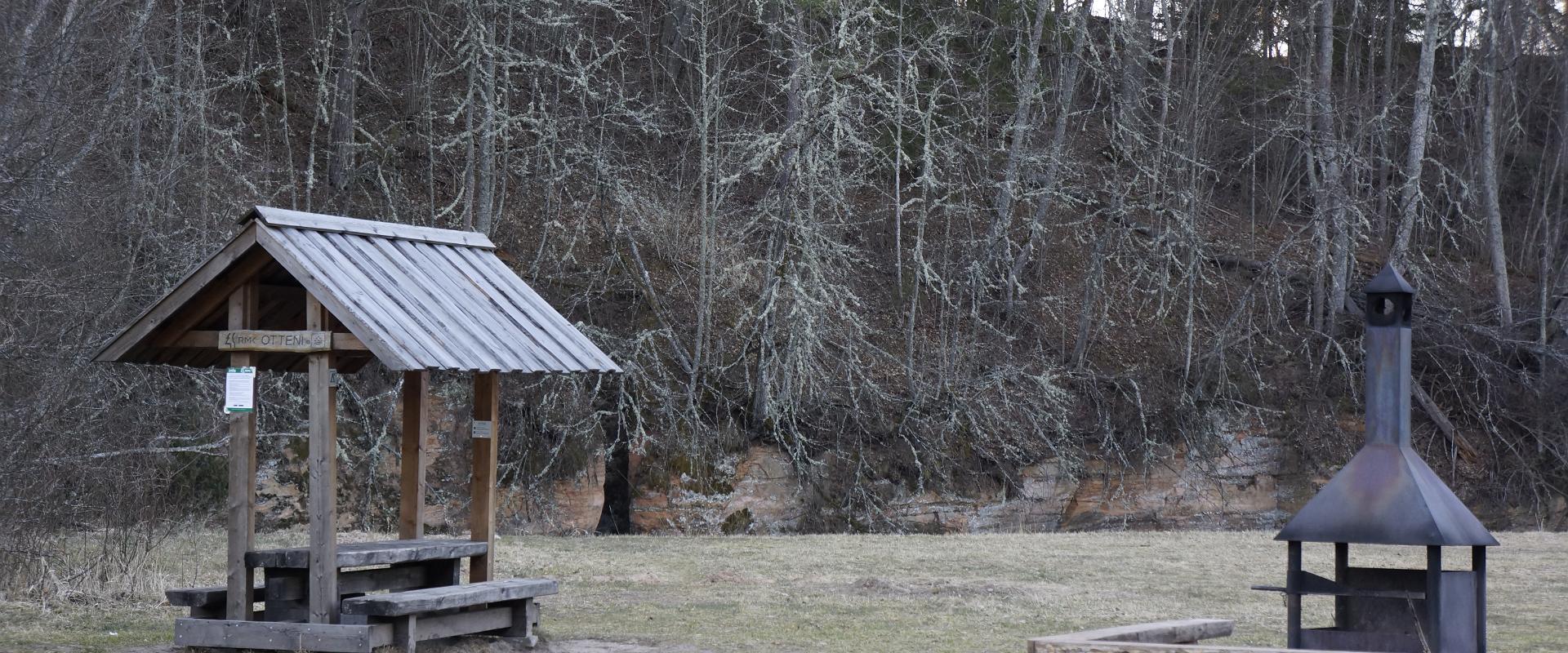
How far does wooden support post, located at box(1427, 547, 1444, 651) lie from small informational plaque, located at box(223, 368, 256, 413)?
6740 millimetres

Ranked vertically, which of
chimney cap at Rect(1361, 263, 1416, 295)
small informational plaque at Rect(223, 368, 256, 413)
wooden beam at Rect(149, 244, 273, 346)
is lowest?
small informational plaque at Rect(223, 368, 256, 413)

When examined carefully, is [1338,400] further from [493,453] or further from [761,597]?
[493,453]

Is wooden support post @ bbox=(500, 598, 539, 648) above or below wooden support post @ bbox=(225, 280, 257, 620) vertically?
below

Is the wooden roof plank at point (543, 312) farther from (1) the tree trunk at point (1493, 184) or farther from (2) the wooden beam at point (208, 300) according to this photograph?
(1) the tree trunk at point (1493, 184)

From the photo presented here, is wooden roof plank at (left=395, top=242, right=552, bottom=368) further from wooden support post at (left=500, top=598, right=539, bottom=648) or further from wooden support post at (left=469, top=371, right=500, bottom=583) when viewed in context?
wooden support post at (left=500, top=598, right=539, bottom=648)

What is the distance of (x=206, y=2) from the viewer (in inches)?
796

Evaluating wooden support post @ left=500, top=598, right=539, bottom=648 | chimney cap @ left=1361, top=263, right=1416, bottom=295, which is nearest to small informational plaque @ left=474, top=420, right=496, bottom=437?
wooden support post @ left=500, top=598, right=539, bottom=648

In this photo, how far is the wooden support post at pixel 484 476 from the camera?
950 centimetres

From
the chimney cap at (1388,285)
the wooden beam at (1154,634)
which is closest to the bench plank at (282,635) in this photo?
the wooden beam at (1154,634)

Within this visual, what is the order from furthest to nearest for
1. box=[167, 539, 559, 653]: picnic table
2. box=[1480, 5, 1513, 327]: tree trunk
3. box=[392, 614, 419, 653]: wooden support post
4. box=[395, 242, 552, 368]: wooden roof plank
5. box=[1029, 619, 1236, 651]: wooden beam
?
1. box=[1480, 5, 1513, 327]: tree trunk
2. box=[395, 242, 552, 368]: wooden roof plank
3. box=[392, 614, 419, 653]: wooden support post
4. box=[167, 539, 559, 653]: picnic table
5. box=[1029, 619, 1236, 651]: wooden beam

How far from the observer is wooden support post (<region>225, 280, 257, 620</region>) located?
845 cm

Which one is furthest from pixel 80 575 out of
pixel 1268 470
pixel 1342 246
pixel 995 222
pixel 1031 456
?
pixel 1342 246

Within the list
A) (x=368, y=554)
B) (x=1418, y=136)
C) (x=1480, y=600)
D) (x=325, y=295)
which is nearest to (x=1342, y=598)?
(x=1480, y=600)

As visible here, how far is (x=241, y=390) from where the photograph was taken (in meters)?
8.32
